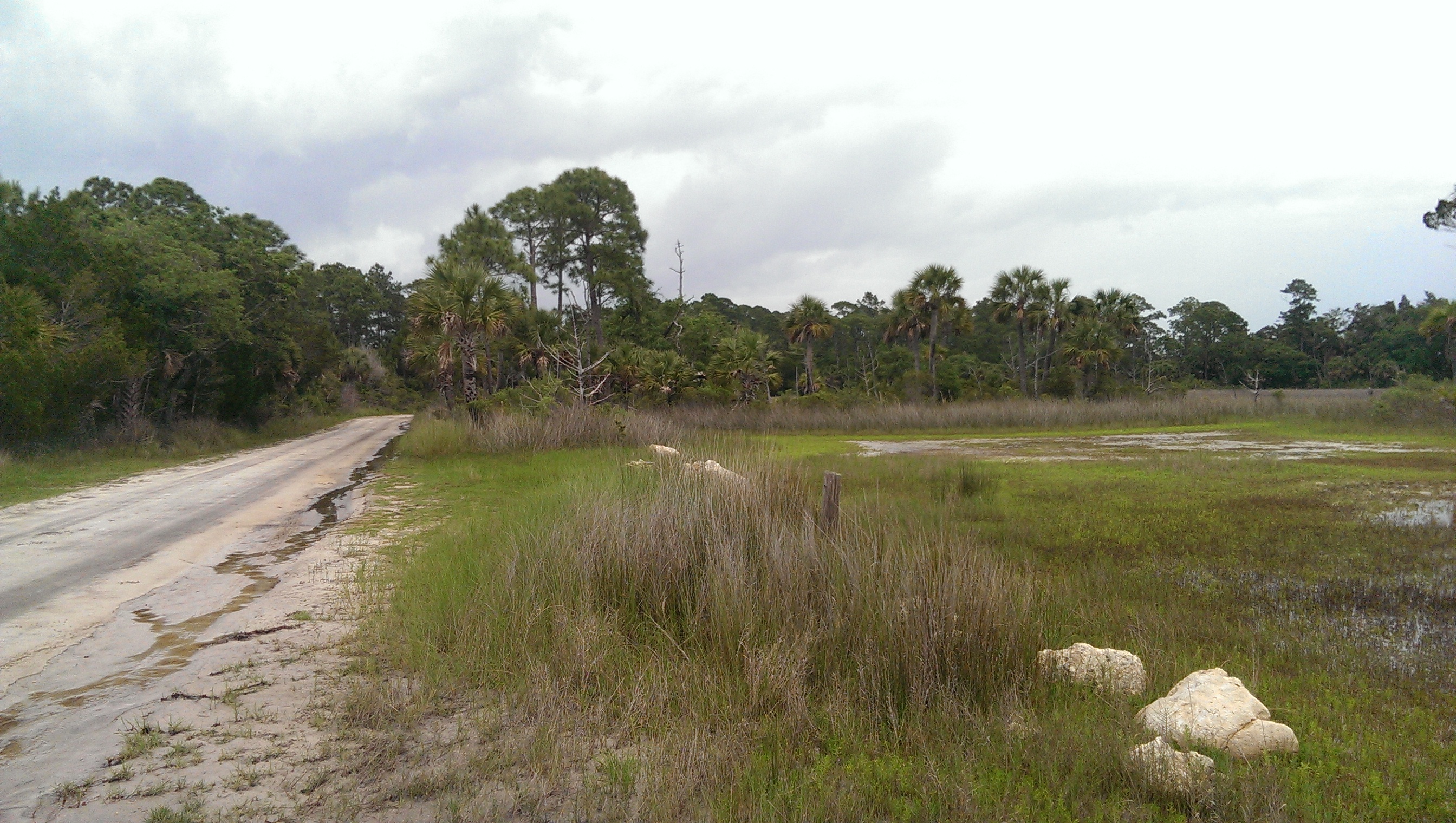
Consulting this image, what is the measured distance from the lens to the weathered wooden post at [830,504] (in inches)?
279

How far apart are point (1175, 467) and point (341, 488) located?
18165 mm

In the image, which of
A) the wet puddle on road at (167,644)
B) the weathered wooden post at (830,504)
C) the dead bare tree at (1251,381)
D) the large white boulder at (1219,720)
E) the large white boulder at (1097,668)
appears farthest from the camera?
the dead bare tree at (1251,381)

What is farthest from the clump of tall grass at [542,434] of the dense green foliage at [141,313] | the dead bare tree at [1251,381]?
the dead bare tree at [1251,381]

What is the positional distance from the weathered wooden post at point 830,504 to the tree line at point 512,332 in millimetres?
18751

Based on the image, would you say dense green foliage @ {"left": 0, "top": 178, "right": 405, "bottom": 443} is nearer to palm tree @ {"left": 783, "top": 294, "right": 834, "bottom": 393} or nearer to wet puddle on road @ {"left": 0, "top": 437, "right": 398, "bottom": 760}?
wet puddle on road @ {"left": 0, "top": 437, "right": 398, "bottom": 760}

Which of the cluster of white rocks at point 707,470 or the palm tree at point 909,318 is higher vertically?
the palm tree at point 909,318

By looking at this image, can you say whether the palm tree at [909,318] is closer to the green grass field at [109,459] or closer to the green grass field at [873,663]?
the green grass field at [109,459]

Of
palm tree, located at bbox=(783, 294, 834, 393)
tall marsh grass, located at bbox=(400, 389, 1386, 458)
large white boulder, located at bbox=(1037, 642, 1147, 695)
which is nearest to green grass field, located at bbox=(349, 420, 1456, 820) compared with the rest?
large white boulder, located at bbox=(1037, 642, 1147, 695)

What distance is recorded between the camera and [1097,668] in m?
5.17

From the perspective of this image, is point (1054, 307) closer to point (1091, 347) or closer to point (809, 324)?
point (1091, 347)

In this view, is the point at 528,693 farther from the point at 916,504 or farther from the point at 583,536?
the point at 916,504

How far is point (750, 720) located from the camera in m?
4.55

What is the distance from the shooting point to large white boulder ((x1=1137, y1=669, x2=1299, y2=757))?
418cm

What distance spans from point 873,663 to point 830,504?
240 centimetres
